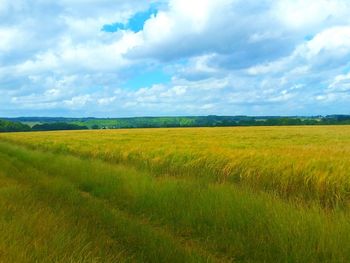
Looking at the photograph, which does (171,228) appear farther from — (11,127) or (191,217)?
(11,127)

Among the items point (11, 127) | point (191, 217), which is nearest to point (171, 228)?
point (191, 217)

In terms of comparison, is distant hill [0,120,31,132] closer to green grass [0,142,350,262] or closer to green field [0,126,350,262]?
green field [0,126,350,262]

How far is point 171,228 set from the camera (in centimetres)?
762

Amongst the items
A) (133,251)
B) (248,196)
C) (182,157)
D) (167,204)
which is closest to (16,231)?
(133,251)

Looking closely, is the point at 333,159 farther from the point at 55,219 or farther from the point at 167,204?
the point at 55,219

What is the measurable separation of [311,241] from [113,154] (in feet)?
48.2

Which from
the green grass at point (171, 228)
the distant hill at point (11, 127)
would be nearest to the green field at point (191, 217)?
the green grass at point (171, 228)

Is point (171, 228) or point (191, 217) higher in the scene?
point (191, 217)

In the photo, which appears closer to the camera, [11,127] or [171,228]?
[171,228]

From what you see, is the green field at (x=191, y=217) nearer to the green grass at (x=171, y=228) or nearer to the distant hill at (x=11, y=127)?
the green grass at (x=171, y=228)

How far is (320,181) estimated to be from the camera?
9.27 metres

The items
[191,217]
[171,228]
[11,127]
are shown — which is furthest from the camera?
[11,127]

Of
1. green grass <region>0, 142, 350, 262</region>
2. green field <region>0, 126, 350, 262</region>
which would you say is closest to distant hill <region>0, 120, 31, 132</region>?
green field <region>0, 126, 350, 262</region>

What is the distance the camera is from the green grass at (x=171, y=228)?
5121 mm
